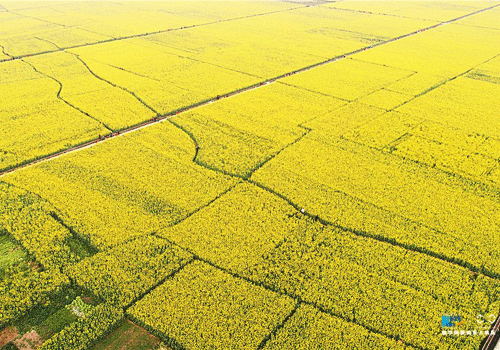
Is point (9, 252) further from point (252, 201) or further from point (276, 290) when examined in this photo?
point (276, 290)

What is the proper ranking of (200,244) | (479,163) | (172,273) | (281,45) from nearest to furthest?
(172,273) < (200,244) < (479,163) < (281,45)

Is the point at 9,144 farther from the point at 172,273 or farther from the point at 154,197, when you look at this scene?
the point at 172,273

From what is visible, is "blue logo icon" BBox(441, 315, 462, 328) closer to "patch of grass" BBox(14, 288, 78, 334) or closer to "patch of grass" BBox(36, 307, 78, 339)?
"patch of grass" BBox(36, 307, 78, 339)

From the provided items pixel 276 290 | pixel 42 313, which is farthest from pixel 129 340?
pixel 276 290

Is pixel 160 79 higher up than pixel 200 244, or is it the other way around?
pixel 160 79

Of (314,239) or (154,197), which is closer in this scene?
(314,239)

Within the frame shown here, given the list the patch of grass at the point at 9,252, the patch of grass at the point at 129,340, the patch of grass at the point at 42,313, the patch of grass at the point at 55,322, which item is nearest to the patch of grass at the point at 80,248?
the patch of grass at the point at 9,252

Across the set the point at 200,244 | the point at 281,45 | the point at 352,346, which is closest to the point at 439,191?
the point at 352,346
